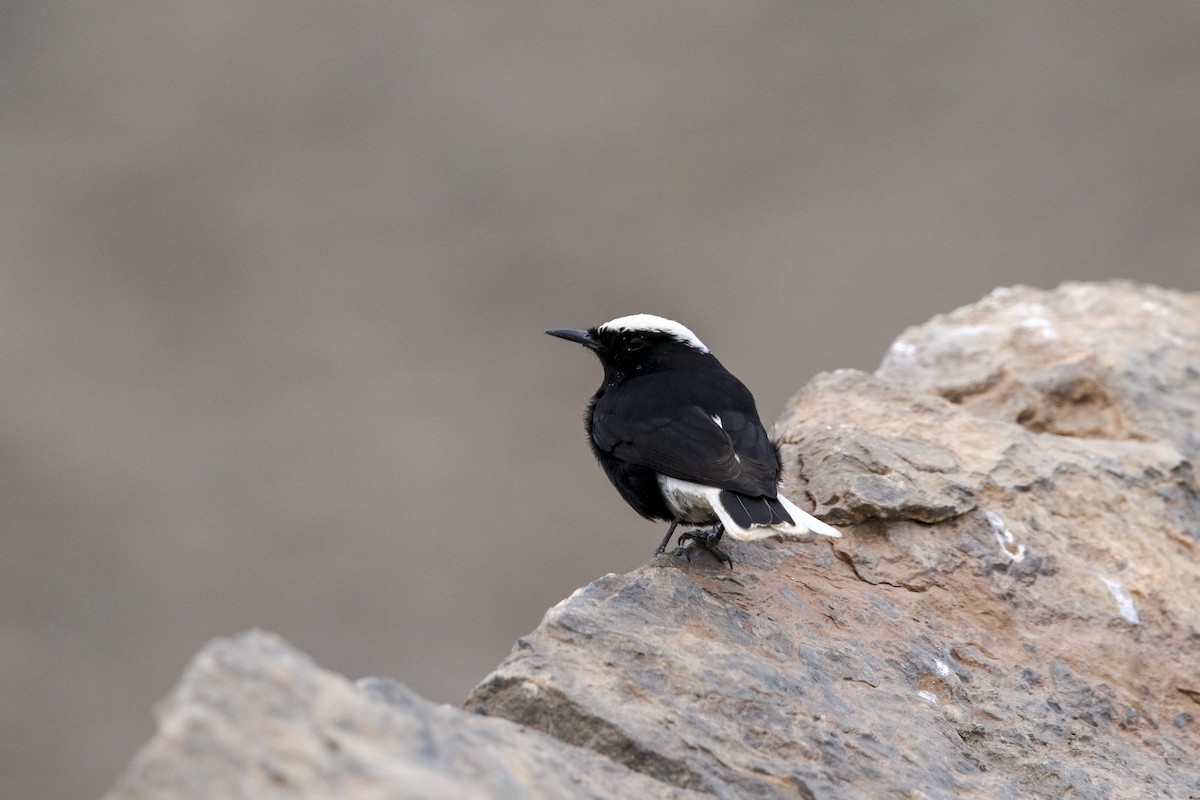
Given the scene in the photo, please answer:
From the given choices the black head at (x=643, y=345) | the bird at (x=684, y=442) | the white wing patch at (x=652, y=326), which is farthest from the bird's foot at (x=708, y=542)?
the white wing patch at (x=652, y=326)

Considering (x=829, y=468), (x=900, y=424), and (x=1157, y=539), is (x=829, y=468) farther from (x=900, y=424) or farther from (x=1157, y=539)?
(x=1157, y=539)

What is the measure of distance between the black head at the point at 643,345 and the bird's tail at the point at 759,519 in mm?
1336

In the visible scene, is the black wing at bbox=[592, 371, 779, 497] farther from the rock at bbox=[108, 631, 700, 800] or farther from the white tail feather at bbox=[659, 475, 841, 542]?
the rock at bbox=[108, 631, 700, 800]

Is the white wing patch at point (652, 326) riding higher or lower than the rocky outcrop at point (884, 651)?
higher

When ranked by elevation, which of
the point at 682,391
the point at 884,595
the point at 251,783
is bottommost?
the point at 251,783

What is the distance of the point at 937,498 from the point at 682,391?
1047 millimetres

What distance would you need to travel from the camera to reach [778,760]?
3.34m

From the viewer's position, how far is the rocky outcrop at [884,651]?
2.48m

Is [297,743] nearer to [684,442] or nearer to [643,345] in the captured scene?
[684,442]

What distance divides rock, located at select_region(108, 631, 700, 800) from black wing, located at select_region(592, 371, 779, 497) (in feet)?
6.04

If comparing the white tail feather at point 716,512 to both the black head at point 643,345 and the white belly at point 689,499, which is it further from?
the black head at point 643,345

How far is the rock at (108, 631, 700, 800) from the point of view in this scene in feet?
7.38

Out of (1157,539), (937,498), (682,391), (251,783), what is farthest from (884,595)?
(251,783)

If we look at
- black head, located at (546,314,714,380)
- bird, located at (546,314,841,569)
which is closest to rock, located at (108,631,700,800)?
bird, located at (546,314,841,569)
